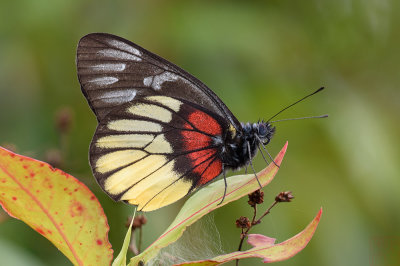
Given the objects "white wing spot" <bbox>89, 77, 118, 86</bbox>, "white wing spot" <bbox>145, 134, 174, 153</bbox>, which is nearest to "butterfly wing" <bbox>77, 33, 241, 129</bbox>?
"white wing spot" <bbox>89, 77, 118, 86</bbox>

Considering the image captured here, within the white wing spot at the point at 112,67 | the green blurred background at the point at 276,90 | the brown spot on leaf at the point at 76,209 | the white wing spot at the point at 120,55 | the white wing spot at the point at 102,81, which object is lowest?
the green blurred background at the point at 276,90

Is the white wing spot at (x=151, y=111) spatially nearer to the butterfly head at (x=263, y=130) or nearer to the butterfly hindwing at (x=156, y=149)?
the butterfly hindwing at (x=156, y=149)

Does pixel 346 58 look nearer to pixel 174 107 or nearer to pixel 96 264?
pixel 174 107

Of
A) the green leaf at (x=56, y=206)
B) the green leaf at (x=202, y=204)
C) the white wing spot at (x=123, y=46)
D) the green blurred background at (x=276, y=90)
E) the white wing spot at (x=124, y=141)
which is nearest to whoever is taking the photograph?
the green leaf at (x=56, y=206)

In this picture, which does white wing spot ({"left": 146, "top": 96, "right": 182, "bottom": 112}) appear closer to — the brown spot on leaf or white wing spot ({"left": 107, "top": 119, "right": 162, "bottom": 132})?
white wing spot ({"left": 107, "top": 119, "right": 162, "bottom": 132})

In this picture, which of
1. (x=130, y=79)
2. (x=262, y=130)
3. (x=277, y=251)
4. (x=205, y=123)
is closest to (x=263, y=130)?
(x=262, y=130)

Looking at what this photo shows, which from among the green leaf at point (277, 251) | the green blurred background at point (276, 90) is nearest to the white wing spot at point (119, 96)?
the green blurred background at point (276, 90)

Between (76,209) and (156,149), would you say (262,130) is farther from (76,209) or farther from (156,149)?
(76,209)

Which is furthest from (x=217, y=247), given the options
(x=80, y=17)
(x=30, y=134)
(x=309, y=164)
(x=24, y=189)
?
(x=80, y=17)
